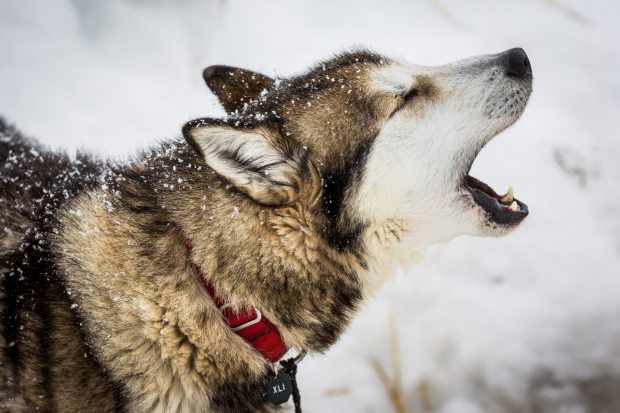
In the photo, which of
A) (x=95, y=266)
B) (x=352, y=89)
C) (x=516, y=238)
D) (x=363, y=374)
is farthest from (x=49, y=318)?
(x=516, y=238)

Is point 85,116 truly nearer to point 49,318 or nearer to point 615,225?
point 49,318

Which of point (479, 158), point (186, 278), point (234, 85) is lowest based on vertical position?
point (186, 278)

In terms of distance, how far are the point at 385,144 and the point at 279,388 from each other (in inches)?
46.0

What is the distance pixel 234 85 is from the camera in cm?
293

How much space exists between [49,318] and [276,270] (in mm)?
921

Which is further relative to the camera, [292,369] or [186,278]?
[292,369]

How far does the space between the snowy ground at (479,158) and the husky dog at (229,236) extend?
1.15 metres

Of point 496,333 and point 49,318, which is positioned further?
point 496,333

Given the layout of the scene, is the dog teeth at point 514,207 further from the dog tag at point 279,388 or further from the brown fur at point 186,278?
the dog tag at point 279,388

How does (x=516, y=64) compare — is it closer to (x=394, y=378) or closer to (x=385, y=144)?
(x=385, y=144)

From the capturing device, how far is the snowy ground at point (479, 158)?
3.23 m

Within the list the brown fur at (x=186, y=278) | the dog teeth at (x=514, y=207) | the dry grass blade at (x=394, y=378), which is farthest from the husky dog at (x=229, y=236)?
the dry grass blade at (x=394, y=378)

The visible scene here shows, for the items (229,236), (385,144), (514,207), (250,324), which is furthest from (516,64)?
(250,324)

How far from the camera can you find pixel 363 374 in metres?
3.38
